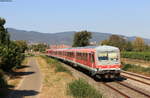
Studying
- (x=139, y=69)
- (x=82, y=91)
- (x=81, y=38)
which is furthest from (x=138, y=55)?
(x=82, y=91)

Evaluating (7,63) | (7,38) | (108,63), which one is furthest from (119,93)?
(7,38)

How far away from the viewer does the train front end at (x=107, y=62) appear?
1962 centimetres

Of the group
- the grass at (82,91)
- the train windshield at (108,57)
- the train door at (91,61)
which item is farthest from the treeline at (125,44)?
the grass at (82,91)

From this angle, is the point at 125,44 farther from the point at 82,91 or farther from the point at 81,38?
the point at 82,91

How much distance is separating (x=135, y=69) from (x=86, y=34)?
57.0 m

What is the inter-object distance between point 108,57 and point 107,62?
50 centimetres

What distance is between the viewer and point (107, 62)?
19.8 m

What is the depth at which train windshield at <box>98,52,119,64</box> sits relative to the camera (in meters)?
19.9

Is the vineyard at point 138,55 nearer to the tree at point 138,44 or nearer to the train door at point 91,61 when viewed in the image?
the train door at point 91,61

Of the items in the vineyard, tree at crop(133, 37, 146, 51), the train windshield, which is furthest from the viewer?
tree at crop(133, 37, 146, 51)

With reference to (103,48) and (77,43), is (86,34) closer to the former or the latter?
(77,43)

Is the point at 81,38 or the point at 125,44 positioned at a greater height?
the point at 81,38

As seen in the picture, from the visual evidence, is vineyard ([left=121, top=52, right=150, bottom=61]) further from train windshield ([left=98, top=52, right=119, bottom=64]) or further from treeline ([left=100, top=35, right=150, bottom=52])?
treeline ([left=100, top=35, right=150, bottom=52])

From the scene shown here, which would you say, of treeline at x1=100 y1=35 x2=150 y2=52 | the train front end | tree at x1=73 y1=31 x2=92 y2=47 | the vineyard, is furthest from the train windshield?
treeline at x1=100 y1=35 x2=150 y2=52
